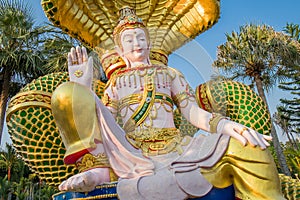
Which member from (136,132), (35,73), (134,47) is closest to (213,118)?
(136,132)

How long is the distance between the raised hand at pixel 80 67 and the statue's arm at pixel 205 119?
89cm

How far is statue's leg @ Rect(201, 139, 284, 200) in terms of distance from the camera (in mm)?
2447

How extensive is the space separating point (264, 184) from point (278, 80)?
9.28 metres

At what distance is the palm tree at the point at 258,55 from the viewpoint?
10891 millimetres

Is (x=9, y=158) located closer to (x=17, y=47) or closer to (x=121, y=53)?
(x=17, y=47)

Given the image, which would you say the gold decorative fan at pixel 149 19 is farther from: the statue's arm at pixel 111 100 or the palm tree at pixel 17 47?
the palm tree at pixel 17 47

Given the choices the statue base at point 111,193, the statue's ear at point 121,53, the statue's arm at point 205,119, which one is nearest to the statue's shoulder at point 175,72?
the statue's arm at point 205,119

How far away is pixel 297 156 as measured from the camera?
10.7m

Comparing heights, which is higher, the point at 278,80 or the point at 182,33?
the point at 278,80

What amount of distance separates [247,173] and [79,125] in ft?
4.02

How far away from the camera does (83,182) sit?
8.10 ft

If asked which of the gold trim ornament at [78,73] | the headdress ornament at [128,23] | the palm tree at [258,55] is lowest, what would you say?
the gold trim ornament at [78,73]

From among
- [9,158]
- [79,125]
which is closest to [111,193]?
[79,125]

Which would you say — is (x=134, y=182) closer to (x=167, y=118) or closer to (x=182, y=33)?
(x=167, y=118)
